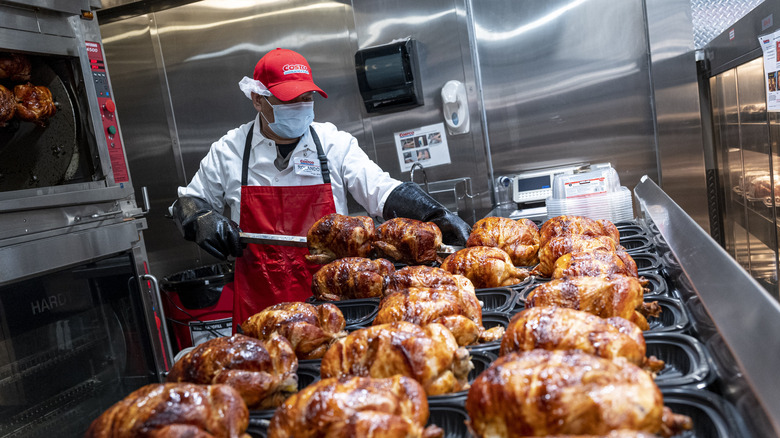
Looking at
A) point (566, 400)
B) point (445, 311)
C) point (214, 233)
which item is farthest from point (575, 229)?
point (214, 233)

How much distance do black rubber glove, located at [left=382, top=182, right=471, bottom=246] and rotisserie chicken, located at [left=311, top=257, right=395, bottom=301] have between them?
0.70 meters

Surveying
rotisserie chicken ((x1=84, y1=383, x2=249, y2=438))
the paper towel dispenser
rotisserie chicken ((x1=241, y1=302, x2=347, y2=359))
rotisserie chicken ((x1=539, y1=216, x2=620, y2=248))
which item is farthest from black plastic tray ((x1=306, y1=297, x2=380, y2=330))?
the paper towel dispenser

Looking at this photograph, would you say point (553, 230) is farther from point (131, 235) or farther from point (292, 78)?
point (131, 235)

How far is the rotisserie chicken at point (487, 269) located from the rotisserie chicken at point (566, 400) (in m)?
0.96

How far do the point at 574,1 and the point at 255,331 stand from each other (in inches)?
156

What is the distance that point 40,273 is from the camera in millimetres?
2795

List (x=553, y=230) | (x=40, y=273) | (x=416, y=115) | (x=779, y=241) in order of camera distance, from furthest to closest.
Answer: (x=416, y=115), (x=779, y=241), (x=40, y=273), (x=553, y=230)

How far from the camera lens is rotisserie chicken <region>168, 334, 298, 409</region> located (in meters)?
1.27

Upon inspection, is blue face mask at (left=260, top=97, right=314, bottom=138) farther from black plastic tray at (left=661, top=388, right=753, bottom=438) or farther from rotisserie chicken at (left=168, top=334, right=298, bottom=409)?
black plastic tray at (left=661, top=388, right=753, bottom=438)

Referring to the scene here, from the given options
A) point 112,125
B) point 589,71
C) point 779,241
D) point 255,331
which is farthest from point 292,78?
point 779,241

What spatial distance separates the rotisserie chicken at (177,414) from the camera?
1.07 meters

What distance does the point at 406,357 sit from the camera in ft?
4.07

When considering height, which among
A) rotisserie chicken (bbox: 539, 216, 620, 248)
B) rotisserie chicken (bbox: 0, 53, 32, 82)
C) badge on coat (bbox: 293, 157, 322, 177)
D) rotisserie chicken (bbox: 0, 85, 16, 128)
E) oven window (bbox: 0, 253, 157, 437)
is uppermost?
rotisserie chicken (bbox: 0, 53, 32, 82)

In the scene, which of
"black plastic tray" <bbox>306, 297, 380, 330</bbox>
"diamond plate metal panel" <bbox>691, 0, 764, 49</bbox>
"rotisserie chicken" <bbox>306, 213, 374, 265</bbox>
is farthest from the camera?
"diamond plate metal panel" <bbox>691, 0, 764, 49</bbox>
